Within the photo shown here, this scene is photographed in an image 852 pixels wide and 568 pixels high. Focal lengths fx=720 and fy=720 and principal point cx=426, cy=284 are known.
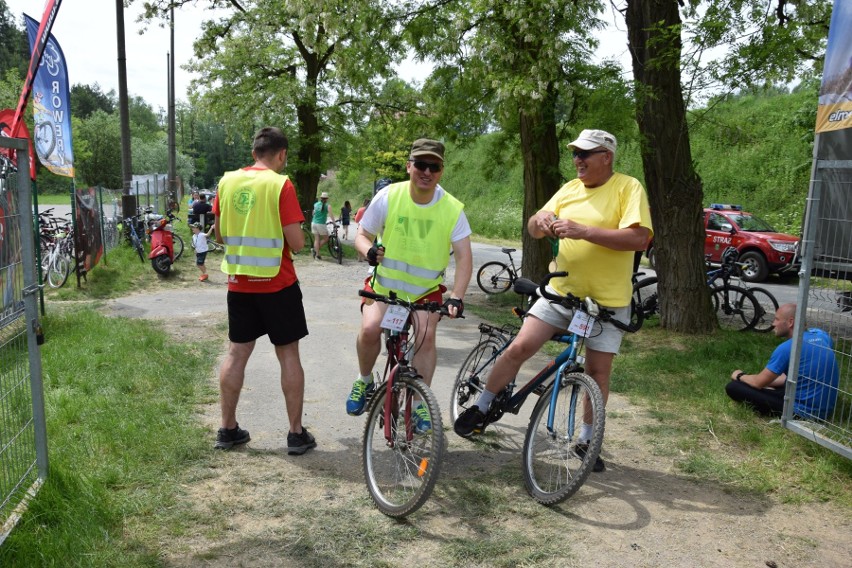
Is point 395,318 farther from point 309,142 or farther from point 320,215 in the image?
point 309,142

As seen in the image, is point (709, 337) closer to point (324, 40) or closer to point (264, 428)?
point (264, 428)

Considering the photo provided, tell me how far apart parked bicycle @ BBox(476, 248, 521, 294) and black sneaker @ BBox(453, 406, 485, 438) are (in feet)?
30.8

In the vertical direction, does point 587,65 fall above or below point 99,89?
below

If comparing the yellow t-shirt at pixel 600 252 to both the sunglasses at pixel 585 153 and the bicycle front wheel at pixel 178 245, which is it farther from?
the bicycle front wheel at pixel 178 245

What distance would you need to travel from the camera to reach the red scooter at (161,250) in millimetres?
13781

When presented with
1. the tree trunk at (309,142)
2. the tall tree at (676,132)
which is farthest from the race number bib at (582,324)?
the tree trunk at (309,142)

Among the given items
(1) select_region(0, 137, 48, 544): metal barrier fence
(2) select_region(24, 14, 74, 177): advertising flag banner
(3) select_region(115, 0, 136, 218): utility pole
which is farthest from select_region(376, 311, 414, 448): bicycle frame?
(3) select_region(115, 0, 136, 218): utility pole

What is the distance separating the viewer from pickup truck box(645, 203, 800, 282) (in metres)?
17.9

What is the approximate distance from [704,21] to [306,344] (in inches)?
216

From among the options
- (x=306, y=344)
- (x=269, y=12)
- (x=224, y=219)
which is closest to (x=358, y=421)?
(x=224, y=219)

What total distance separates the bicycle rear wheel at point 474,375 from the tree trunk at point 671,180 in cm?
443

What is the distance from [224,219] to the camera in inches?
172

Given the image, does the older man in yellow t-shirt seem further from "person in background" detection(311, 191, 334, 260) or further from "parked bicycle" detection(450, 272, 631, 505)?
"person in background" detection(311, 191, 334, 260)

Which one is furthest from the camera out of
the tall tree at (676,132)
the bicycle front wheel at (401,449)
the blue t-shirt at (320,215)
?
the blue t-shirt at (320,215)
